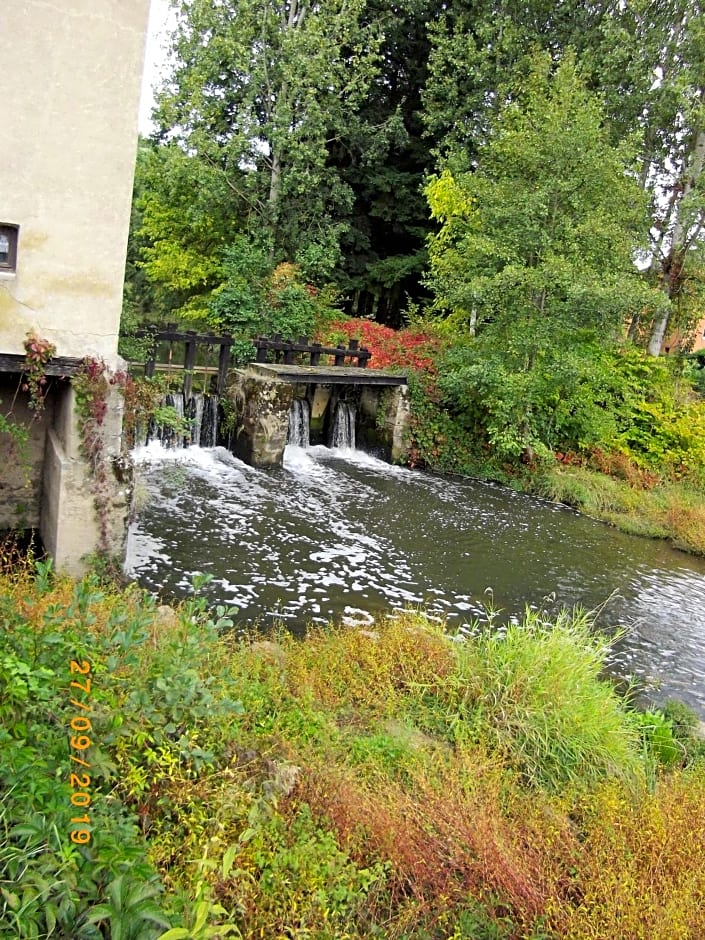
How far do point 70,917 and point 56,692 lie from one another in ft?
3.93

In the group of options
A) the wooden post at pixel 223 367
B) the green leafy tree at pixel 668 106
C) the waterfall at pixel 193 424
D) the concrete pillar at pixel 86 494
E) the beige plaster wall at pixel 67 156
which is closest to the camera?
the beige plaster wall at pixel 67 156

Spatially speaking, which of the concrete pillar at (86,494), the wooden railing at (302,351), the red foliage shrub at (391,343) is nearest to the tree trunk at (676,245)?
the red foliage shrub at (391,343)

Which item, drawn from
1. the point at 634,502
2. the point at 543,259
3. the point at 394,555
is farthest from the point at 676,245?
the point at 394,555

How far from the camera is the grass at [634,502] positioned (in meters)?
12.9

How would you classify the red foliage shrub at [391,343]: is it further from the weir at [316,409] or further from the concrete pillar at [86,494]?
the concrete pillar at [86,494]

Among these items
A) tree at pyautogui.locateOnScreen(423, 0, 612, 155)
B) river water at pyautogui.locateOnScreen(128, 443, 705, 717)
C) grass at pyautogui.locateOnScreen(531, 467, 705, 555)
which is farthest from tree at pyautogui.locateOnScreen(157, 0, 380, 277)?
grass at pyautogui.locateOnScreen(531, 467, 705, 555)

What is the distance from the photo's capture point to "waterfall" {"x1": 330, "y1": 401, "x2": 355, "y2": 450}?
52.5 feet

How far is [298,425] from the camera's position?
1520 centimetres

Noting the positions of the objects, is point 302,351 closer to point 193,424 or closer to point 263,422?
point 263,422

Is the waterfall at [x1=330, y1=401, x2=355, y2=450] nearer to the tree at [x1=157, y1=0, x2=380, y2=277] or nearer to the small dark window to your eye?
the tree at [x1=157, y1=0, x2=380, y2=277]

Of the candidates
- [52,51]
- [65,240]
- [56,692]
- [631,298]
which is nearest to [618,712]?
[56,692]

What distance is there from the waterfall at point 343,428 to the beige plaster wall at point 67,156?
9841 mm

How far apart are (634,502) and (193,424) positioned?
31.4 feet

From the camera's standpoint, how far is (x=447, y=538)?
10922mm
